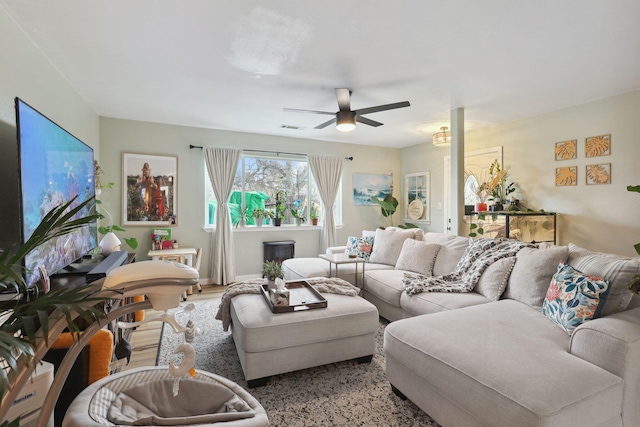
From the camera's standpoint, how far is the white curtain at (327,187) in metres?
5.73

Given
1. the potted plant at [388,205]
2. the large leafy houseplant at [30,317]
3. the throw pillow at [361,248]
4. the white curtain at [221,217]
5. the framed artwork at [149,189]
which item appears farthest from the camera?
the potted plant at [388,205]

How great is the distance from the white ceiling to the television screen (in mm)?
764

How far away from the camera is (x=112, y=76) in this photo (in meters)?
2.98

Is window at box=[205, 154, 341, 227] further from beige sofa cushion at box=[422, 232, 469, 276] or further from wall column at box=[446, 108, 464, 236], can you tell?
beige sofa cushion at box=[422, 232, 469, 276]

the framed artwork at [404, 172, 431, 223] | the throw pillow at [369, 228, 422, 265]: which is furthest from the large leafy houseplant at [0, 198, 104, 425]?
the framed artwork at [404, 172, 431, 223]

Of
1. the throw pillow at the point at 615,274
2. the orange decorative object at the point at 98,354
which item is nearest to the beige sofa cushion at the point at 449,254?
the throw pillow at the point at 615,274

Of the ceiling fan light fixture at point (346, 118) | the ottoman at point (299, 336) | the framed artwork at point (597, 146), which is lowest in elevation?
the ottoman at point (299, 336)

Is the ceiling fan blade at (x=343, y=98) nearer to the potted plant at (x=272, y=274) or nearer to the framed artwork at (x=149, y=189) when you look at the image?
the potted plant at (x=272, y=274)

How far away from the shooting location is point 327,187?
580 cm

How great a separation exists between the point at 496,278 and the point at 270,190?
3.87 metres

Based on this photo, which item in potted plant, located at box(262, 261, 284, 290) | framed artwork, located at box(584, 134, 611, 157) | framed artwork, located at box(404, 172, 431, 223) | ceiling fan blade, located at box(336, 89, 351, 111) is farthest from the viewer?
framed artwork, located at box(404, 172, 431, 223)

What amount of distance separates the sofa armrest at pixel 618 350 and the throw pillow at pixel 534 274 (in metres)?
0.67

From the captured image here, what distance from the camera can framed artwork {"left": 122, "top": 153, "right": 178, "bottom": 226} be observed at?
4.46 meters

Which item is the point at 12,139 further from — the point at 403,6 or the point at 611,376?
the point at 611,376
